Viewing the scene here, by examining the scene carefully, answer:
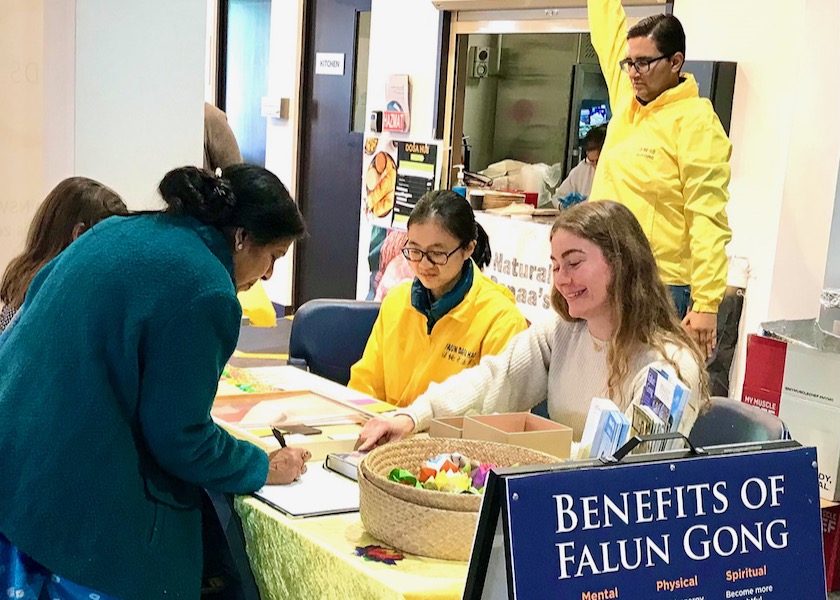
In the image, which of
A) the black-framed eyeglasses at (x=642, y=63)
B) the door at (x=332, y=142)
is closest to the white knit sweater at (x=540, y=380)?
the black-framed eyeglasses at (x=642, y=63)

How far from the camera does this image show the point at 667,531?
1.31m

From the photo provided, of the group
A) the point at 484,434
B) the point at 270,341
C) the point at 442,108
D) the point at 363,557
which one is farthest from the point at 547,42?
the point at 363,557

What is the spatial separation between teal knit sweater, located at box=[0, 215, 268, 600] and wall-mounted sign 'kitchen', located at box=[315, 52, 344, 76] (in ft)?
15.1

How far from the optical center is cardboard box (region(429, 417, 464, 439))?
200cm

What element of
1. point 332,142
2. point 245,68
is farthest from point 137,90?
point 245,68

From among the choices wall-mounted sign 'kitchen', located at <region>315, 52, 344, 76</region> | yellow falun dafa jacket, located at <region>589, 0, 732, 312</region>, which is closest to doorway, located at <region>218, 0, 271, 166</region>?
wall-mounted sign 'kitchen', located at <region>315, 52, 344, 76</region>

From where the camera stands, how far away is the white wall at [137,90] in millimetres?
2932

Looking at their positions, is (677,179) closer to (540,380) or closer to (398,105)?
(540,380)

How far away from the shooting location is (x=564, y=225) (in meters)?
2.17

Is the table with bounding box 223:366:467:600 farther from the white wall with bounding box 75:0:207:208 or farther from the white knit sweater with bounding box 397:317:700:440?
the white wall with bounding box 75:0:207:208

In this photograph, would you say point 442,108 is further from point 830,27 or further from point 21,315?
point 21,315

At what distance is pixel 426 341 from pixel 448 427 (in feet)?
2.46

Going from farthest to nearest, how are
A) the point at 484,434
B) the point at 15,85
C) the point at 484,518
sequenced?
1. the point at 15,85
2. the point at 484,434
3. the point at 484,518

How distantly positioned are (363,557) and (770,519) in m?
0.58
